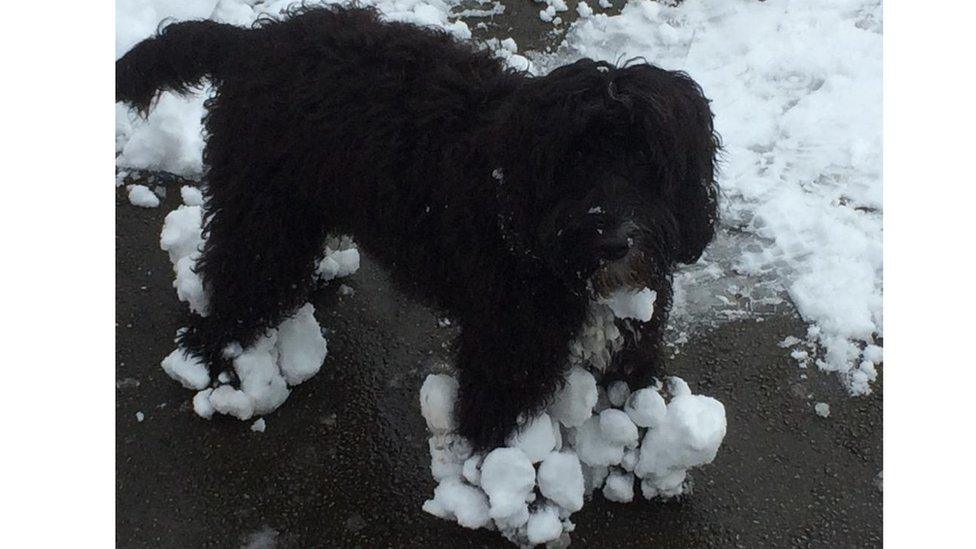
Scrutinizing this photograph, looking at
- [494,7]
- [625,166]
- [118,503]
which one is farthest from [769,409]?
[494,7]

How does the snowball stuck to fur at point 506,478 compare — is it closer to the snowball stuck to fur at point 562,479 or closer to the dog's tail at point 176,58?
the snowball stuck to fur at point 562,479

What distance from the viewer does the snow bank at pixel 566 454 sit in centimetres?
296

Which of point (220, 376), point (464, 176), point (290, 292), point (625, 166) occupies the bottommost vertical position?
point (220, 376)

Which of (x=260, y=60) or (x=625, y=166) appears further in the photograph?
(x=260, y=60)

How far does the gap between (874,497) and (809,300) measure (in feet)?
3.34

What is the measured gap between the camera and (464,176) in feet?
8.70

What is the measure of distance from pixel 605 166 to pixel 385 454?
1.70 meters

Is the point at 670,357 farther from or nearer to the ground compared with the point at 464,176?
nearer to the ground

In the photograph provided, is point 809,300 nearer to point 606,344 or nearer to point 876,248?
point 876,248

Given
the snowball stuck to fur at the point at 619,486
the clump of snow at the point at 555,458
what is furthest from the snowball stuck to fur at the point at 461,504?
the snowball stuck to fur at the point at 619,486

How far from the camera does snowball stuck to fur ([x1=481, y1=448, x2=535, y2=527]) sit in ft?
9.61

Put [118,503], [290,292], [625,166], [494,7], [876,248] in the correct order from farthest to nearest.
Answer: [494,7] → [876,248] → [290,292] → [118,503] → [625,166]

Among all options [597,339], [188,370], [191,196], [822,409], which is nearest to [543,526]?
[597,339]

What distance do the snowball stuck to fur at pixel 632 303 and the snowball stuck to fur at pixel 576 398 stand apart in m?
0.38
